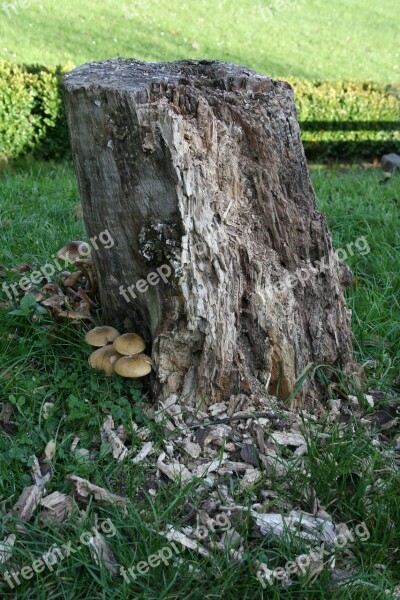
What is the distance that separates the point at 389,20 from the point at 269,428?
62.5ft

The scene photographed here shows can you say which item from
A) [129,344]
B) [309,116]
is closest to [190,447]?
[129,344]

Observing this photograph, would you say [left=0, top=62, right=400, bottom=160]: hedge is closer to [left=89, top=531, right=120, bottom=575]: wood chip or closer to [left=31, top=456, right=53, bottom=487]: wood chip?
[left=31, top=456, right=53, bottom=487]: wood chip

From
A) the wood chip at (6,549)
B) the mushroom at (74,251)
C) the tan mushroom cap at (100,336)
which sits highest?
the mushroom at (74,251)

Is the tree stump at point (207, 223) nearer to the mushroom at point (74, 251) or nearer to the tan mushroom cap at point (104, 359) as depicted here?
the tan mushroom cap at point (104, 359)

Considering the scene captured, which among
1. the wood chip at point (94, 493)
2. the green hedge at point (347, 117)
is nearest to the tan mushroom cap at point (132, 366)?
the wood chip at point (94, 493)

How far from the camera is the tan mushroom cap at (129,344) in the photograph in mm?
3102

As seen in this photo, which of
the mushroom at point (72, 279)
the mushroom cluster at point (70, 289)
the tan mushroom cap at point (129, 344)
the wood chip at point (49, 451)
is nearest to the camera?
the wood chip at point (49, 451)

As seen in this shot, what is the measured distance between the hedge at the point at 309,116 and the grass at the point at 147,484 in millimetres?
4932

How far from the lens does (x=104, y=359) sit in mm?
3168

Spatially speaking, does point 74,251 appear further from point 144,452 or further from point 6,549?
point 6,549

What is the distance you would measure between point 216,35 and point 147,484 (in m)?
14.1

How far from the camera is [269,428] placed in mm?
3076

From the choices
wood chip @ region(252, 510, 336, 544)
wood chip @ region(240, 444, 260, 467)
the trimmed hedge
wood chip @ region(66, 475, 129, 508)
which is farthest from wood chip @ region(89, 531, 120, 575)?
the trimmed hedge

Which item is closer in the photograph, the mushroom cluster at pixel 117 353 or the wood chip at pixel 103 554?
the wood chip at pixel 103 554
